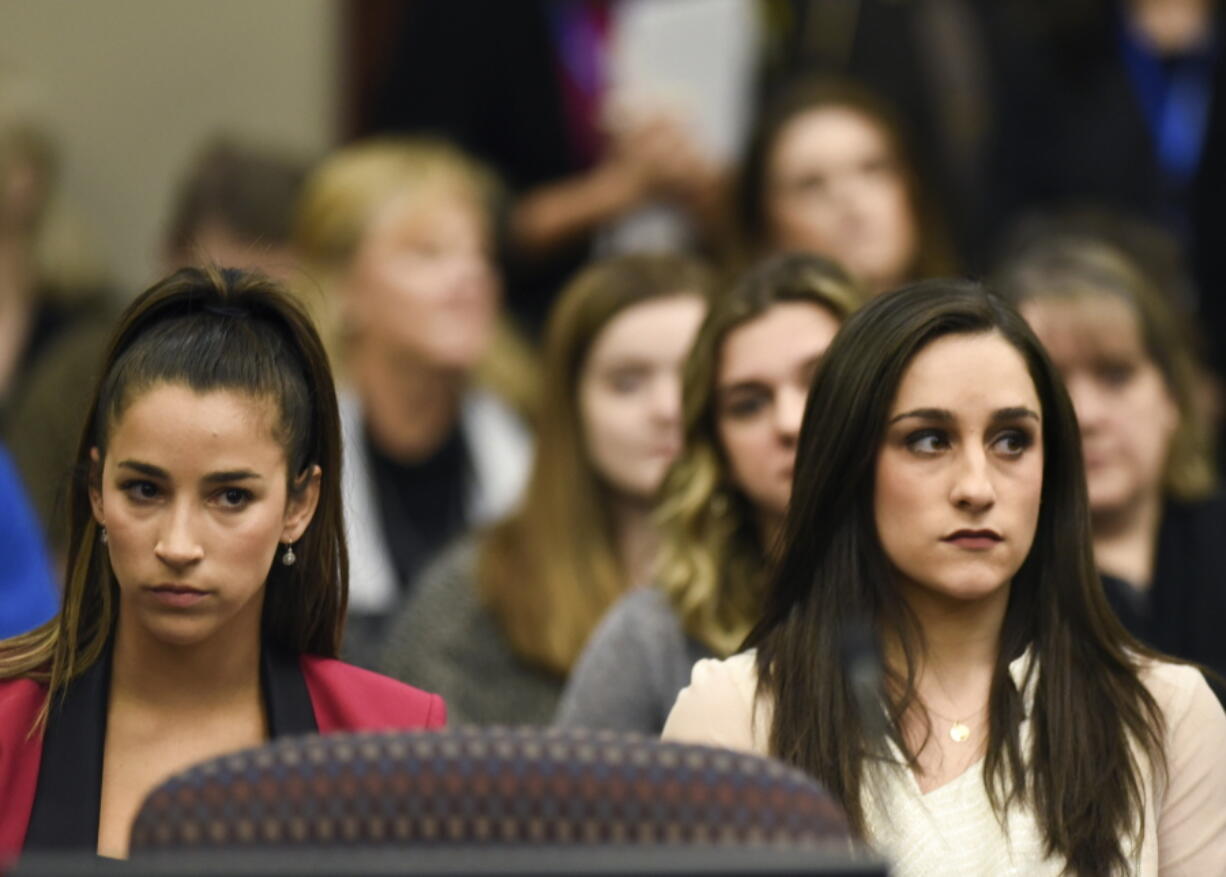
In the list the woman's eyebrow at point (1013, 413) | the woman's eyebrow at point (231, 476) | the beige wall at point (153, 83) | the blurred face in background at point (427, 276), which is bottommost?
the woman's eyebrow at point (231, 476)

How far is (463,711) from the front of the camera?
4289 mm

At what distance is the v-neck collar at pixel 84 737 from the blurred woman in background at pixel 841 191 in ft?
7.97

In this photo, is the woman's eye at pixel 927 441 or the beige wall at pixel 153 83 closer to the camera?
the woman's eye at pixel 927 441

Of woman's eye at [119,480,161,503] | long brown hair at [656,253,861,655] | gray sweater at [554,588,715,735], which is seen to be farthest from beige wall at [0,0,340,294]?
woman's eye at [119,480,161,503]

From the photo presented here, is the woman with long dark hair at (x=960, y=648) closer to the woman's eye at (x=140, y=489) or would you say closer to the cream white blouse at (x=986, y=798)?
the cream white blouse at (x=986, y=798)

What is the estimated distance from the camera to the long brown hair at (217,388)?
2.72 metres

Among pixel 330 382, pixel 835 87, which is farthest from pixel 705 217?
pixel 330 382

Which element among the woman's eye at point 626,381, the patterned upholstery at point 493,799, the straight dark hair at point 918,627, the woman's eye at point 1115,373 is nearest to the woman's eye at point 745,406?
the woman's eye at point 626,381

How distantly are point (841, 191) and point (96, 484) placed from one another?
8.88ft

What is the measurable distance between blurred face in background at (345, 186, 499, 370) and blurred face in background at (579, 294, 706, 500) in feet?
4.13

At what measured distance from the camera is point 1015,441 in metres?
2.76

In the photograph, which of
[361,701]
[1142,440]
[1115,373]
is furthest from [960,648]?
[1115,373]

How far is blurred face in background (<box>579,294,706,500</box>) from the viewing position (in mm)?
4230

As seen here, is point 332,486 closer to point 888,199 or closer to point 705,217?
point 888,199
